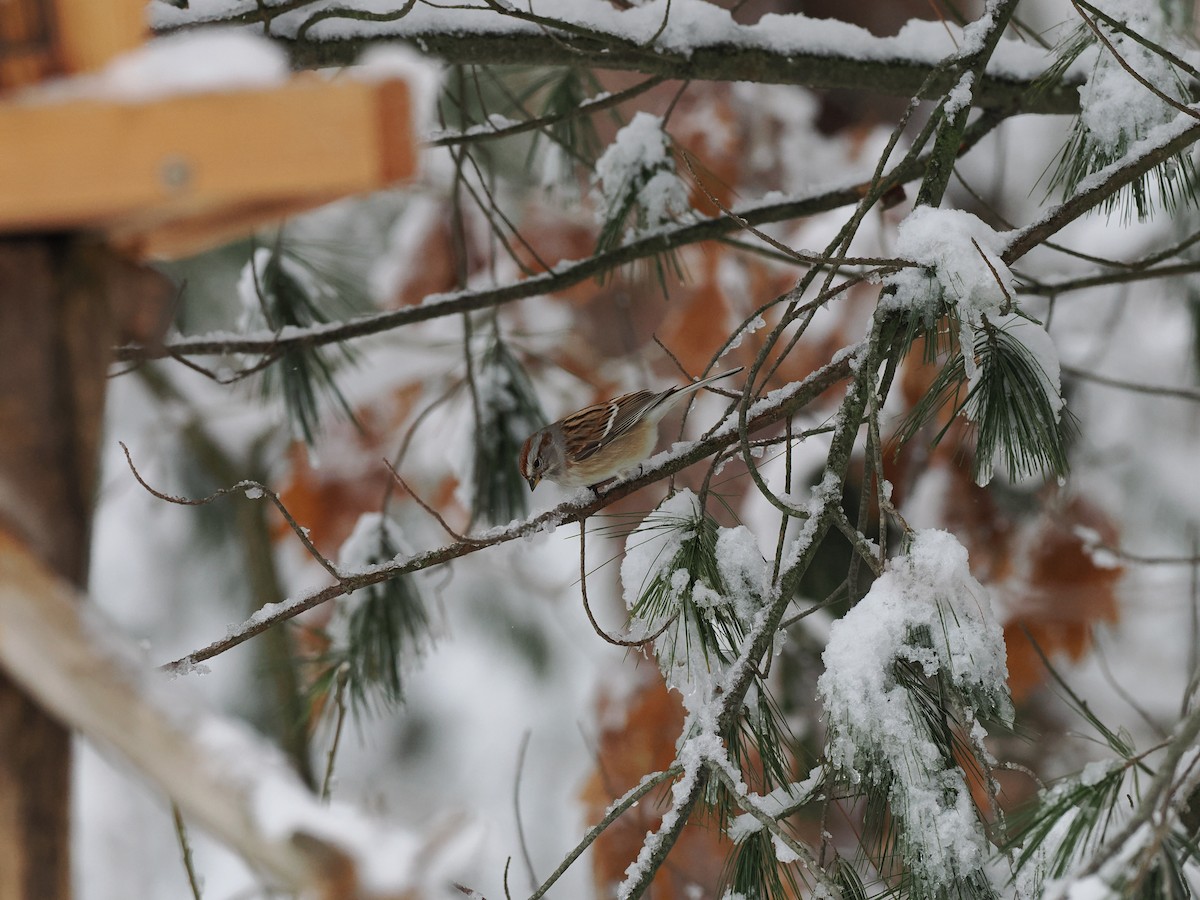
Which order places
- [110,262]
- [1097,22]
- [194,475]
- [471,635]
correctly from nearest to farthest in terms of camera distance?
[110,262]
[1097,22]
[194,475]
[471,635]

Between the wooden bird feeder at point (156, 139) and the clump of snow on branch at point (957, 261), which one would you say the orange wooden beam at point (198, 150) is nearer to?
the wooden bird feeder at point (156, 139)

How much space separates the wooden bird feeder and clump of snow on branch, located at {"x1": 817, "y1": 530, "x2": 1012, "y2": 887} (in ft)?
2.15

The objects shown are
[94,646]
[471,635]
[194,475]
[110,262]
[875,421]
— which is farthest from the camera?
[471,635]

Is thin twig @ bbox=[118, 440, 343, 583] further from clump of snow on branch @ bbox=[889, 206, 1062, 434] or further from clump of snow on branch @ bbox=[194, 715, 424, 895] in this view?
clump of snow on branch @ bbox=[889, 206, 1062, 434]

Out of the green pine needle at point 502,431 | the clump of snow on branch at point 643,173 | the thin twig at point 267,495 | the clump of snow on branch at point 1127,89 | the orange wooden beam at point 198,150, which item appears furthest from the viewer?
the green pine needle at point 502,431

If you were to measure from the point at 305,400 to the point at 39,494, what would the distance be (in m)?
1.12

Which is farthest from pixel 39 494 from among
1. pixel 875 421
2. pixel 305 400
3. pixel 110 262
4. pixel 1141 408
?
pixel 1141 408

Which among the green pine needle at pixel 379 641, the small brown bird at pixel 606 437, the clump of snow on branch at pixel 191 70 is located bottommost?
the green pine needle at pixel 379 641

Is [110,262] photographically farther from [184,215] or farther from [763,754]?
[763,754]

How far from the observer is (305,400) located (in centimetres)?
196

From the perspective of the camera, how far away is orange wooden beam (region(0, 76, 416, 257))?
772mm

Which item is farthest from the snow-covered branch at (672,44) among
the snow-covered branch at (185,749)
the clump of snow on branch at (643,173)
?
the snow-covered branch at (185,749)

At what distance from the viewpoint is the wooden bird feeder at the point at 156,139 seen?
77 centimetres

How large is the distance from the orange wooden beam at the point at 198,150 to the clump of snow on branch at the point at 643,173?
3.31 feet
